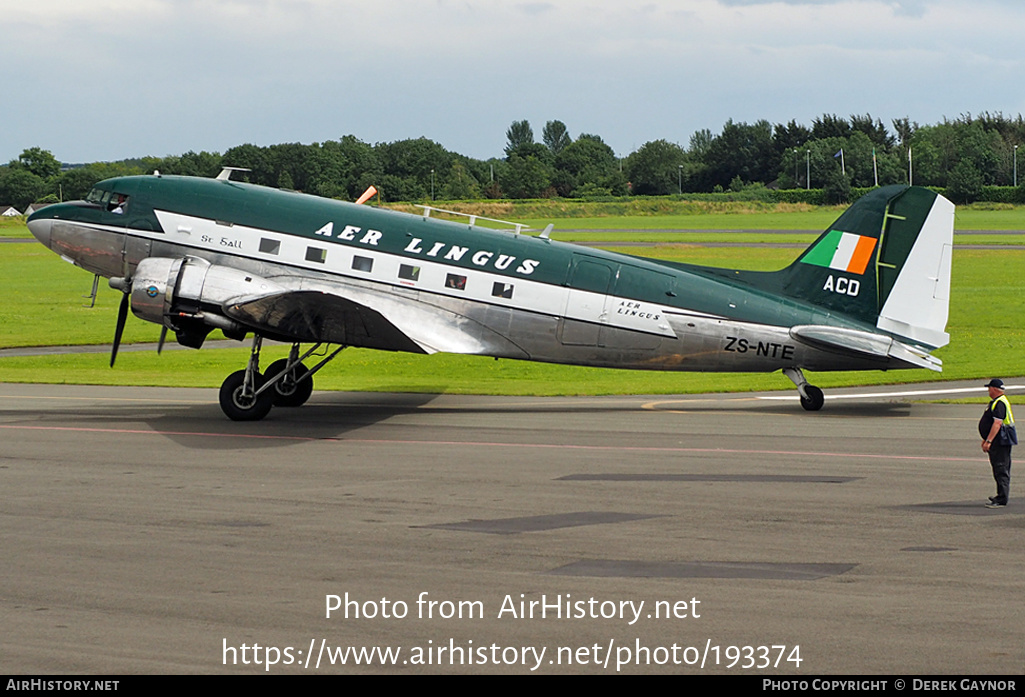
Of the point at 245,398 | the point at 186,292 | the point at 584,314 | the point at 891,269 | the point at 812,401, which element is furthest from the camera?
the point at 812,401

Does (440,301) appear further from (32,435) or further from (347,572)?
(347,572)

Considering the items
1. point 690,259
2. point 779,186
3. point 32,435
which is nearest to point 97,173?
point 690,259

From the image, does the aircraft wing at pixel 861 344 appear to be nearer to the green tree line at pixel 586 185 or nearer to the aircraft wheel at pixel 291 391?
the aircraft wheel at pixel 291 391

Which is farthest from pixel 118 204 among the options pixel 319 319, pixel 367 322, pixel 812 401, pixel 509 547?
pixel 812 401

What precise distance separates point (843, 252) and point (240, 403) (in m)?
14.3

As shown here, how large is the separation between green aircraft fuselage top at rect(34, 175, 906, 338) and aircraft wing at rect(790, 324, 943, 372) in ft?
1.18

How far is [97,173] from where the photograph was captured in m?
137

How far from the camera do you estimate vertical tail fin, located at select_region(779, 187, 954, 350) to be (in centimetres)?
2602

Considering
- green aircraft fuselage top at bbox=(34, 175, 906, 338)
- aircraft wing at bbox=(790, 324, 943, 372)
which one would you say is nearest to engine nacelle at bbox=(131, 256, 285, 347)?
green aircraft fuselage top at bbox=(34, 175, 906, 338)

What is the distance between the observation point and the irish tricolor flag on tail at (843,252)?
86.5 feet

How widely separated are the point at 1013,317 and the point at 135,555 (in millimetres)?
43600

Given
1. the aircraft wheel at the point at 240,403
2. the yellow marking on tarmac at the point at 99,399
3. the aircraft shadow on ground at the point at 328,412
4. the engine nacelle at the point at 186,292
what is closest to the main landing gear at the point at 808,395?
the aircraft shadow on ground at the point at 328,412

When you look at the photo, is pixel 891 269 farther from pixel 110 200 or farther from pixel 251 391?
pixel 110 200

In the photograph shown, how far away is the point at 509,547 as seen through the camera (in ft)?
46.1
